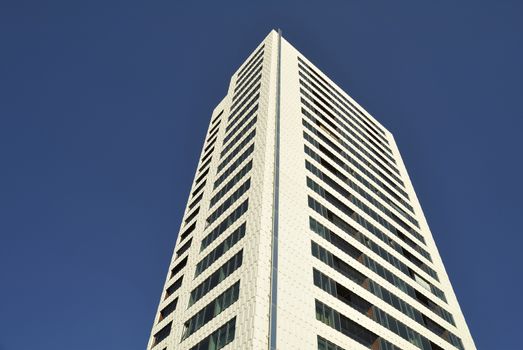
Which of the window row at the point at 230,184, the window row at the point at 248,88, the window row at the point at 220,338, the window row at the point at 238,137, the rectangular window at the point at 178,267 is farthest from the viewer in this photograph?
the window row at the point at 248,88

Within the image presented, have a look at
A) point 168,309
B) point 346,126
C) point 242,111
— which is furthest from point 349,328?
point 346,126

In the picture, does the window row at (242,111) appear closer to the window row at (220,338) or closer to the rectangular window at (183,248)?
the rectangular window at (183,248)

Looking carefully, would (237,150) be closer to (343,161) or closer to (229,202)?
(229,202)

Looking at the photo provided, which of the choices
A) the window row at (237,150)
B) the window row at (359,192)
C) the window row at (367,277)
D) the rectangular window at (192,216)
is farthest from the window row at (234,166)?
the window row at (367,277)

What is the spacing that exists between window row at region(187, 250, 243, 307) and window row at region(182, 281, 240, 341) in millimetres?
1889

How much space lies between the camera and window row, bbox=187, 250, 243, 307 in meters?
38.9

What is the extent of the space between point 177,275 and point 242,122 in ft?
78.3

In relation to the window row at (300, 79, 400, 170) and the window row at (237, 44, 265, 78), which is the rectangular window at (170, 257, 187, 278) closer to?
the window row at (300, 79, 400, 170)

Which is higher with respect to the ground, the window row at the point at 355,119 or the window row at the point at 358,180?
the window row at the point at 355,119

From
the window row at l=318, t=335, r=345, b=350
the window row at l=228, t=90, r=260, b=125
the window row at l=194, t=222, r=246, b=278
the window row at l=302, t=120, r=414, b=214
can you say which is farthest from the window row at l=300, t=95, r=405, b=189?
the window row at l=318, t=335, r=345, b=350

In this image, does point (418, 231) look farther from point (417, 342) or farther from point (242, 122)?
point (242, 122)

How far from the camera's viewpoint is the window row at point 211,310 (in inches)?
1420

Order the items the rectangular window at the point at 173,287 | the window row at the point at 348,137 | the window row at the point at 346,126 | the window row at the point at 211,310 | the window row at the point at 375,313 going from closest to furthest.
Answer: the window row at the point at 211,310, the window row at the point at 375,313, the rectangular window at the point at 173,287, the window row at the point at 348,137, the window row at the point at 346,126

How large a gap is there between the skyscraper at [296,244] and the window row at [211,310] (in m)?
0.13
